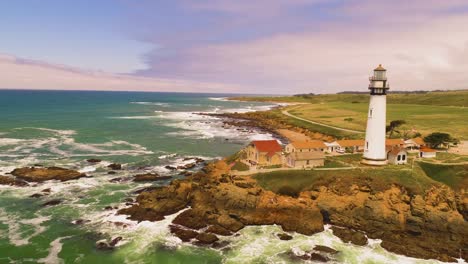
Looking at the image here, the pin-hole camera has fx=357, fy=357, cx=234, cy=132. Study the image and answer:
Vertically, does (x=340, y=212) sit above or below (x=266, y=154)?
below

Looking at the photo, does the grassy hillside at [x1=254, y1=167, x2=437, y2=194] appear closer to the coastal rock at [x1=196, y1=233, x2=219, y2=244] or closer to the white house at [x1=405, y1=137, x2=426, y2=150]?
the coastal rock at [x1=196, y1=233, x2=219, y2=244]

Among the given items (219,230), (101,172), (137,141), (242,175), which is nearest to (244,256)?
(219,230)

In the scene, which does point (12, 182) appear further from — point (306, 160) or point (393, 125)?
point (393, 125)

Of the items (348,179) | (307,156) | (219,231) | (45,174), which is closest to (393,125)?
(307,156)

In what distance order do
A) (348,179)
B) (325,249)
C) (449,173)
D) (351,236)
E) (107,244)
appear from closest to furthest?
(325,249) → (107,244) → (351,236) → (348,179) → (449,173)

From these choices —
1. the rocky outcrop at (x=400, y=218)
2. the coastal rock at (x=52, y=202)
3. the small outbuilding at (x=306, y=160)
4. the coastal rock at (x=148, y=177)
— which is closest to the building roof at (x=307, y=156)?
the small outbuilding at (x=306, y=160)

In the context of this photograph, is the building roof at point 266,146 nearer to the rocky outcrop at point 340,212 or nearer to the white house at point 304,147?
the white house at point 304,147

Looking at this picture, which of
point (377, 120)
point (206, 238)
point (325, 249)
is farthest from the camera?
point (377, 120)
